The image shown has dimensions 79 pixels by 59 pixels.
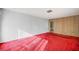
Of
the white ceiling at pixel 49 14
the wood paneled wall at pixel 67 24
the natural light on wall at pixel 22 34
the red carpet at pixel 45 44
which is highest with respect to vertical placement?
the white ceiling at pixel 49 14

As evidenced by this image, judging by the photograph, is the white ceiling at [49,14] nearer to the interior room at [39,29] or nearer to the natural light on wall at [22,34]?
the interior room at [39,29]

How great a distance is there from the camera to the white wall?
1908 millimetres

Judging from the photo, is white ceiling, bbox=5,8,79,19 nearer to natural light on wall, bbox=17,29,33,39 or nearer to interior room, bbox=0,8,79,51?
interior room, bbox=0,8,79,51

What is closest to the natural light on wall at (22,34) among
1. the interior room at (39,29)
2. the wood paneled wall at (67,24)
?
the interior room at (39,29)

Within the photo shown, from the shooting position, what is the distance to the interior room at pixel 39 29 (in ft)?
6.24

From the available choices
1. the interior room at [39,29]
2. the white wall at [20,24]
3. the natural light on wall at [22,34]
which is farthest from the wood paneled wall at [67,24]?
the natural light on wall at [22,34]

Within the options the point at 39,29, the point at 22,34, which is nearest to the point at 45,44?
the point at 39,29

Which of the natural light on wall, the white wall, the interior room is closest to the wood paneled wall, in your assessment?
the interior room

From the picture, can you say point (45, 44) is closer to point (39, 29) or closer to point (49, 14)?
point (39, 29)

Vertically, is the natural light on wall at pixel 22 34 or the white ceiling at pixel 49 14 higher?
the white ceiling at pixel 49 14

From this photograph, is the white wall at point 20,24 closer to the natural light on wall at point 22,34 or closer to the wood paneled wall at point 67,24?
the natural light on wall at point 22,34
